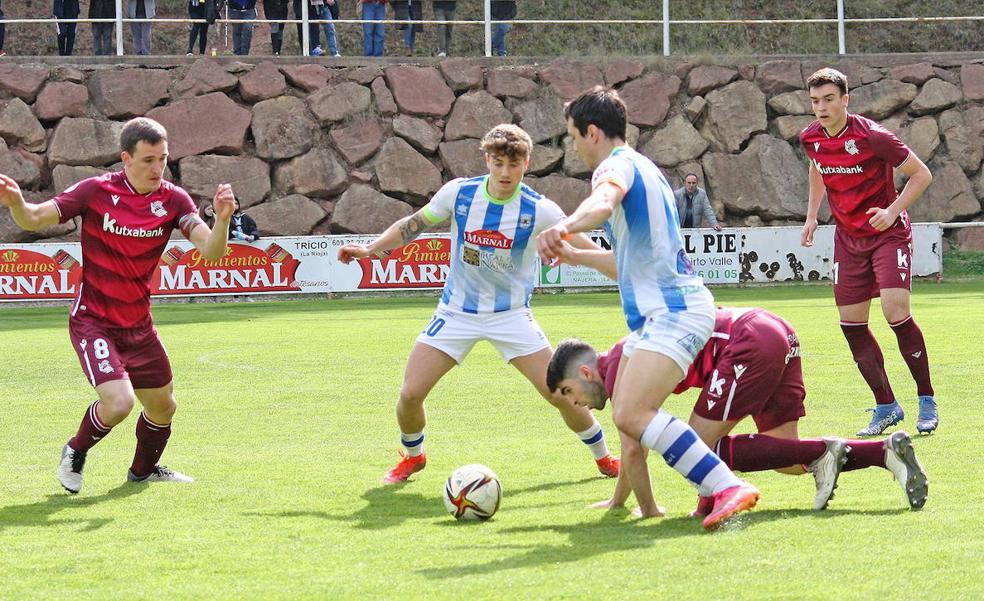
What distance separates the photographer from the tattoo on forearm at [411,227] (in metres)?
7.37

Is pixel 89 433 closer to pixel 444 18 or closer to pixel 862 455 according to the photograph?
pixel 862 455

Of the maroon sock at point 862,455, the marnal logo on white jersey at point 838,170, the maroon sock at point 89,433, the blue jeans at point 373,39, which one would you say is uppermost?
the blue jeans at point 373,39

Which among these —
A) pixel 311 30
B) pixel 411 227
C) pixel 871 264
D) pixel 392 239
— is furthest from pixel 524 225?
pixel 311 30

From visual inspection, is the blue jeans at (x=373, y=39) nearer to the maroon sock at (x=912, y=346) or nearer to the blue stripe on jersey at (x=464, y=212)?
the maroon sock at (x=912, y=346)

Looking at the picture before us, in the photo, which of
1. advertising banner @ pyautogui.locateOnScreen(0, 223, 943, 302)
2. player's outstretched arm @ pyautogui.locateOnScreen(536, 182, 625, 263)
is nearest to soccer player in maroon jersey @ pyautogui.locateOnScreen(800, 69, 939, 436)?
player's outstretched arm @ pyautogui.locateOnScreen(536, 182, 625, 263)

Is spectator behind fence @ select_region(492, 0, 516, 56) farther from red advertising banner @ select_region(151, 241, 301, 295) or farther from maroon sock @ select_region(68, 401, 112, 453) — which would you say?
maroon sock @ select_region(68, 401, 112, 453)

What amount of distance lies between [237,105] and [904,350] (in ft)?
65.9

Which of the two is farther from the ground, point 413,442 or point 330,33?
point 330,33

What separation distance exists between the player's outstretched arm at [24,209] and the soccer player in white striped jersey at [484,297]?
1709 millimetres

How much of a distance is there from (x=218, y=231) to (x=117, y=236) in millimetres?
660

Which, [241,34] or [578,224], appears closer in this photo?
[578,224]

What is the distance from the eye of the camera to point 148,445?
24.5 ft

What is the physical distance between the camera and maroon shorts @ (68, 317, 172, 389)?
7.12 meters

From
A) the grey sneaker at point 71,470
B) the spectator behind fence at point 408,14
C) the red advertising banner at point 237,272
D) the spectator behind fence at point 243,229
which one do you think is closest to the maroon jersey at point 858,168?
the grey sneaker at point 71,470
